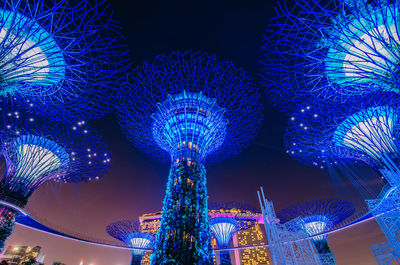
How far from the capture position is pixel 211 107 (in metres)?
18.3

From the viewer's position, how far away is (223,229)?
2930 cm

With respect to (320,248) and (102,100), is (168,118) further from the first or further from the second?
(320,248)

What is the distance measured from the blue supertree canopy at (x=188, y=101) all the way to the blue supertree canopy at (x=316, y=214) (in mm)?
19814

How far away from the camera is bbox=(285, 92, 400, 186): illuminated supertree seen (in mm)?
16442

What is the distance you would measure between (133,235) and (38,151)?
18.8 metres

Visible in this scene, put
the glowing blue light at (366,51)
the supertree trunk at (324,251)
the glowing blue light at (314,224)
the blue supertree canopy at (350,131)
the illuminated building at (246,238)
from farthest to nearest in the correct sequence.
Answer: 1. the illuminated building at (246,238)
2. the glowing blue light at (314,224)
3. the supertree trunk at (324,251)
4. the blue supertree canopy at (350,131)
5. the glowing blue light at (366,51)

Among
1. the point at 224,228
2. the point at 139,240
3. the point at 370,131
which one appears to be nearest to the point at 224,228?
the point at 224,228

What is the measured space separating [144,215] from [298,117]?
73168 mm

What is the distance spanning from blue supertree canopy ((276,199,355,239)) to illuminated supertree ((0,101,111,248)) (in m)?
28.8

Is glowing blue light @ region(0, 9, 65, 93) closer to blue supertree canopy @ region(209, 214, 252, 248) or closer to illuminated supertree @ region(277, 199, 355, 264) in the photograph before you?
blue supertree canopy @ region(209, 214, 252, 248)

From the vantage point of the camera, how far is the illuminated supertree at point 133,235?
30.1 metres

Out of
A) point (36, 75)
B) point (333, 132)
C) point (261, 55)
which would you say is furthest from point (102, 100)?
point (333, 132)

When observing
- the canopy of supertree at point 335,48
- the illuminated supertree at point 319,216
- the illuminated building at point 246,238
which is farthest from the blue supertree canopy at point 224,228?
the illuminated building at point 246,238

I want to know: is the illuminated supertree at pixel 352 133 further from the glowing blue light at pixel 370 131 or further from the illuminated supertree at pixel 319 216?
the illuminated supertree at pixel 319 216
